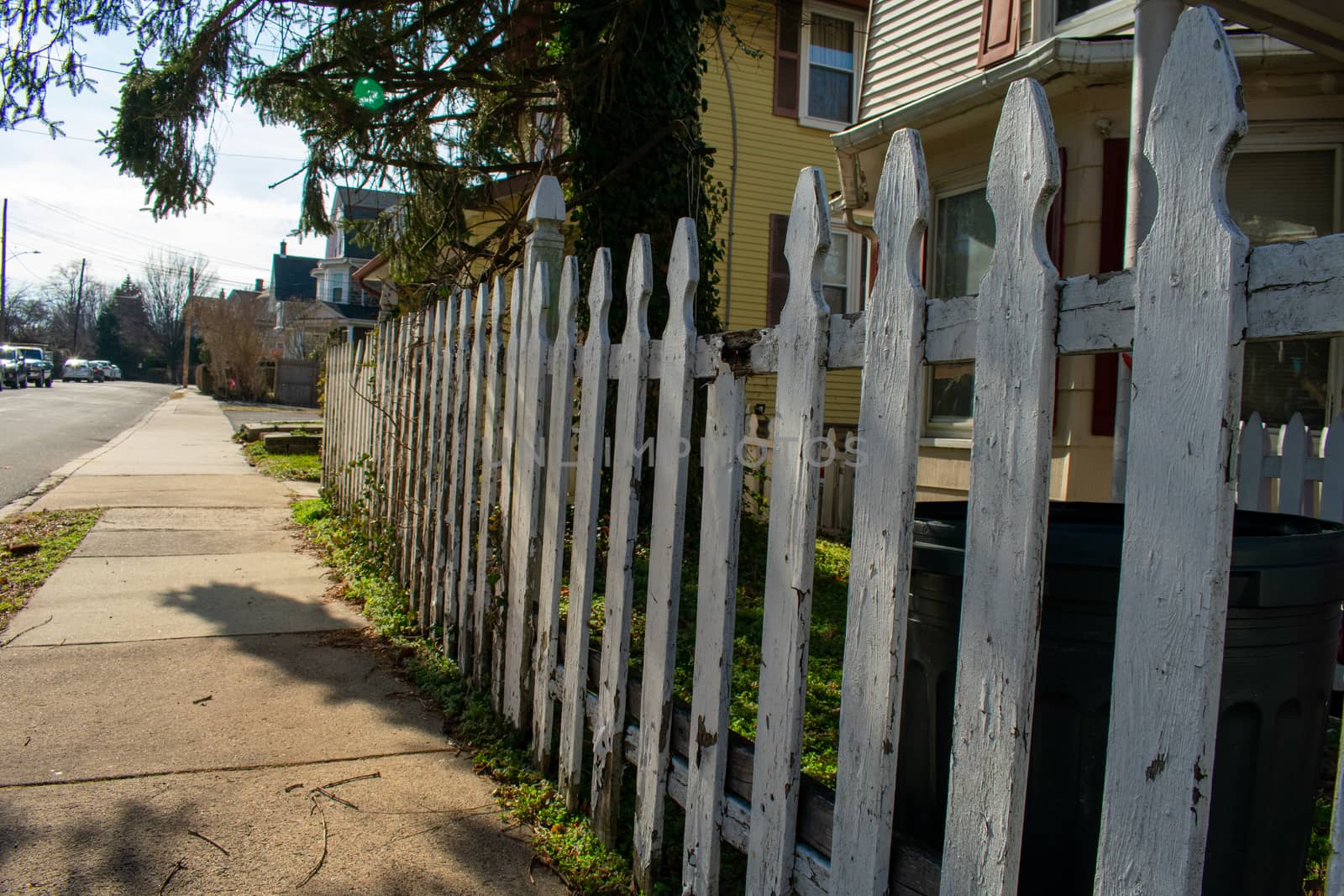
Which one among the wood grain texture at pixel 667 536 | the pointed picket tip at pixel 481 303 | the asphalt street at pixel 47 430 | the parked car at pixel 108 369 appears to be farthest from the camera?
the parked car at pixel 108 369

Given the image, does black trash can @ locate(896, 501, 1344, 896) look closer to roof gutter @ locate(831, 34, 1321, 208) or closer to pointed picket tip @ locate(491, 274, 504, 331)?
pointed picket tip @ locate(491, 274, 504, 331)

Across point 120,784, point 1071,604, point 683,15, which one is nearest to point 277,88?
point 683,15

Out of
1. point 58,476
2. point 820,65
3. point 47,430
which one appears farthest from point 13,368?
point 820,65

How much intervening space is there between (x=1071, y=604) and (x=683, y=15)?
18.3 feet

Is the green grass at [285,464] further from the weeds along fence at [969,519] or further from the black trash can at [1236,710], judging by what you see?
the black trash can at [1236,710]

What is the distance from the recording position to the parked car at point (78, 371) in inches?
2361

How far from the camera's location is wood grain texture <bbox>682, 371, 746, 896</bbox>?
2098mm

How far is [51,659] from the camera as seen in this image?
4070 mm

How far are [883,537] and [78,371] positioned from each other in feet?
232

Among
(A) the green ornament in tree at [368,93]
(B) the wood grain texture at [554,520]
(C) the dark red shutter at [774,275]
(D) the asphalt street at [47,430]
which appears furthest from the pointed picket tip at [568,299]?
(C) the dark red shutter at [774,275]

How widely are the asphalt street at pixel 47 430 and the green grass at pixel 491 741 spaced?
5.95 metres

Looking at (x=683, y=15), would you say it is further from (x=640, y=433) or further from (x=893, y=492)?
(x=893, y=492)

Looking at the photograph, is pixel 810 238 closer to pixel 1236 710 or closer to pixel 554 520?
pixel 1236 710

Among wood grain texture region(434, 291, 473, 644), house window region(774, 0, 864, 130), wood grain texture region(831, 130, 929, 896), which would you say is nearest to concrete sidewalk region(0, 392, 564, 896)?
wood grain texture region(434, 291, 473, 644)
